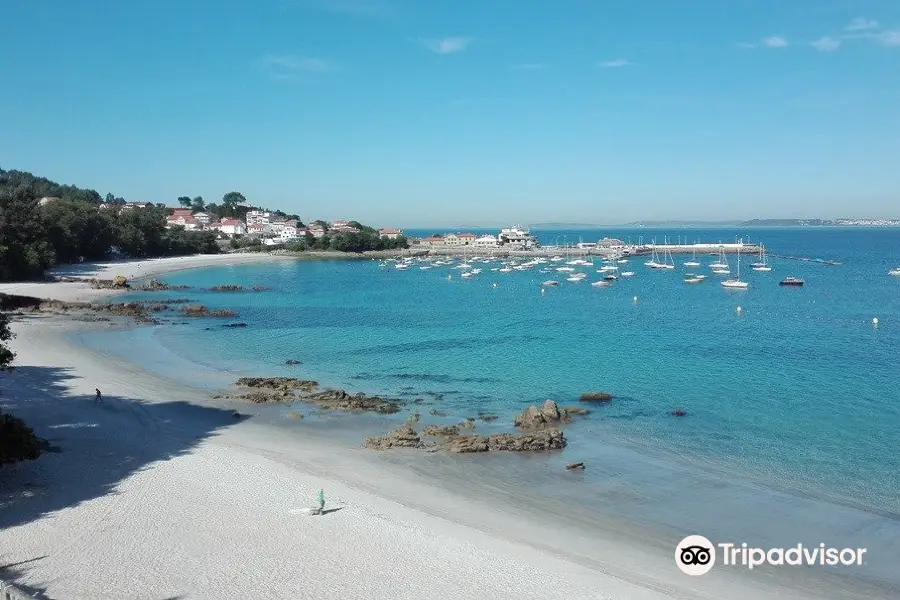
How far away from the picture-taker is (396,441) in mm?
21859

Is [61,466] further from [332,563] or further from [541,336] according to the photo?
[541,336]

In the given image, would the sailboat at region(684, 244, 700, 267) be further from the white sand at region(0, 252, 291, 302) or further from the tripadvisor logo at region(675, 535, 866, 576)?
the tripadvisor logo at region(675, 535, 866, 576)

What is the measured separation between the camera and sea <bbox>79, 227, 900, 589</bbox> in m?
17.7

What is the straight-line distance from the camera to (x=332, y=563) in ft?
43.3

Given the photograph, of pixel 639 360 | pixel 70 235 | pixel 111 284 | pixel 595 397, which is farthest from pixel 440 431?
pixel 70 235

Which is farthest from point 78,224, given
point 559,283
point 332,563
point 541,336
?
point 332,563

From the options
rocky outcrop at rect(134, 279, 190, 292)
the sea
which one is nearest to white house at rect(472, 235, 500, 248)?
the sea

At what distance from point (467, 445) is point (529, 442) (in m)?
1.98

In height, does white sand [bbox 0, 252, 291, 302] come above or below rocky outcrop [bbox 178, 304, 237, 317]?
above

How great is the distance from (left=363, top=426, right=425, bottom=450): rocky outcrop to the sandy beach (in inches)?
33.0

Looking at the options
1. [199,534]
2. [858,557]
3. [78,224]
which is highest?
[78,224]

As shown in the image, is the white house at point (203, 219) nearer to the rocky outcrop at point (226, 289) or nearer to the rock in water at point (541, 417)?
the rocky outcrop at point (226, 289)

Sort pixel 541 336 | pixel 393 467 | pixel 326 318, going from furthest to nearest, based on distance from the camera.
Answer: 1. pixel 326 318
2. pixel 541 336
3. pixel 393 467

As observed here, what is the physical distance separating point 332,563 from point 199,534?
3.21m
